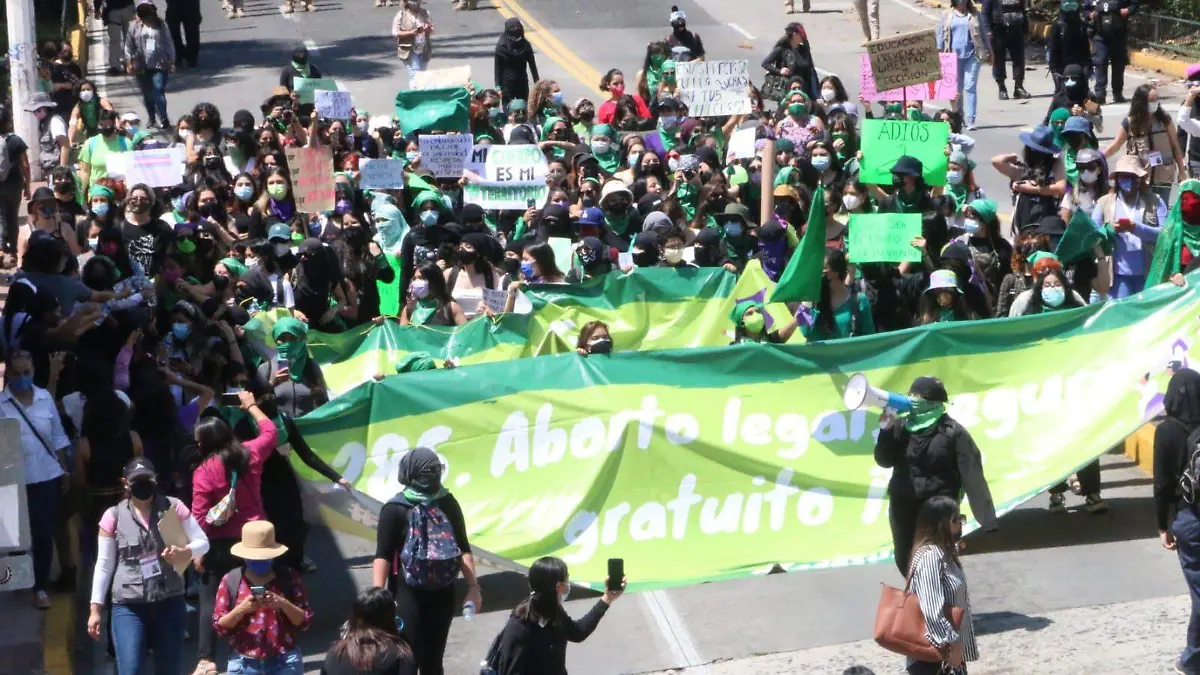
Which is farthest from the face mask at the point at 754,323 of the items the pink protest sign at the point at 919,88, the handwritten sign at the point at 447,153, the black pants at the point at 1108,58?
the black pants at the point at 1108,58

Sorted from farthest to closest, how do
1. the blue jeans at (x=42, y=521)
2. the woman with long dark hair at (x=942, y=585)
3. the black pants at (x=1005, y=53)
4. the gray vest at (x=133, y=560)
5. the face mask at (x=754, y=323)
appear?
the black pants at (x=1005, y=53)
the face mask at (x=754, y=323)
the blue jeans at (x=42, y=521)
the gray vest at (x=133, y=560)
the woman with long dark hair at (x=942, y=585)

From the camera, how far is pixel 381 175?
14.5 meters

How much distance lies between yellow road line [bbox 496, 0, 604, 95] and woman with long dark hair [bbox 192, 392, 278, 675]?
56.9ft

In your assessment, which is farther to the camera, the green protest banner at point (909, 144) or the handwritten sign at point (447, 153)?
the handwritten sign at point (447, 153)

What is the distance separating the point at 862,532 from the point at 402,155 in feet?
27.4

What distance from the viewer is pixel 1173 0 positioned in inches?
1073

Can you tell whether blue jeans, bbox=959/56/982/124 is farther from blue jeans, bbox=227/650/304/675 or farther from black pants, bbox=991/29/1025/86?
blue jeans, bbox=227/650/304/675

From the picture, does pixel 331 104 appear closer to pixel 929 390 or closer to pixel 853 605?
pixel 853 605

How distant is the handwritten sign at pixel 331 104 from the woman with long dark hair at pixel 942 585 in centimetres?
1042

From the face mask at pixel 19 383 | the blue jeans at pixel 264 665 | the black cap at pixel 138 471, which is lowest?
the blue jeans at pixel 264 665

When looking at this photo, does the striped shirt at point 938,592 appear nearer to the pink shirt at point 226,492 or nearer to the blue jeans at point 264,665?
the blue jeans at point 264,665

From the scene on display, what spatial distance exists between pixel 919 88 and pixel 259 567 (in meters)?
10.3

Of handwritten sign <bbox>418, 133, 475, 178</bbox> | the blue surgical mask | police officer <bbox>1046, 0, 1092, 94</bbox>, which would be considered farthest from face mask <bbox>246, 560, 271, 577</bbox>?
police officer <bbox>1046, 0, 1092, 94</bbox>

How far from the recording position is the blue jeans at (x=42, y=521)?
9070 mm
